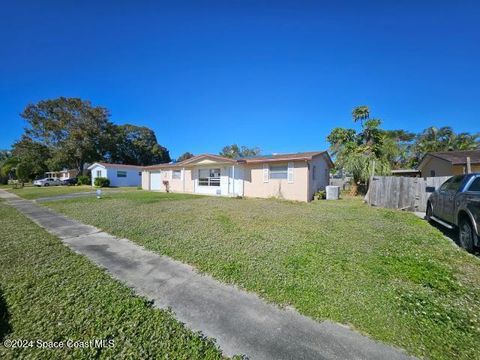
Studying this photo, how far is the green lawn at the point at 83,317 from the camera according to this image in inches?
83.8

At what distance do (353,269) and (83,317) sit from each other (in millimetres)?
4123

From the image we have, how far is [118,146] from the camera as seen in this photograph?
46969mm

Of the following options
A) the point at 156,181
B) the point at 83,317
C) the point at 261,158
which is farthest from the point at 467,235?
the point at 156,181

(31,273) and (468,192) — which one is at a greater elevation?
(468,192)

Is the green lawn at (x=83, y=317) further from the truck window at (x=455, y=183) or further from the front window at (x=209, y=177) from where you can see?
the front window at (x=209, y=177)

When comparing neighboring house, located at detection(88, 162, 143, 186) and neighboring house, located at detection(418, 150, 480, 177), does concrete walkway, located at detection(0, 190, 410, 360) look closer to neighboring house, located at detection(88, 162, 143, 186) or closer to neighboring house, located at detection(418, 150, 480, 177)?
neighboring house, located at detection(418, 150, 480, 177)

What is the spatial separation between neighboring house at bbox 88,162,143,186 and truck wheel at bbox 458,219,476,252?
1257 inches

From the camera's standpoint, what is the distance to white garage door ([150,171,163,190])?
23.5 m

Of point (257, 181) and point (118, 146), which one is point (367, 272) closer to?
point (257, 181)

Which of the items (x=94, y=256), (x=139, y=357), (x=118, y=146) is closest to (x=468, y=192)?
(x=139, y=357)

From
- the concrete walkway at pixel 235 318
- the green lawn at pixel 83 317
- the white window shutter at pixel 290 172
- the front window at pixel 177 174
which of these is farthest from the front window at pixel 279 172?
the green lawn at pixel 83 317

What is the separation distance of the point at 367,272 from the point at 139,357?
365cm

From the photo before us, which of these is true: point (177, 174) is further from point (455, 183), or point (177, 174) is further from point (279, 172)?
point (455, 183)

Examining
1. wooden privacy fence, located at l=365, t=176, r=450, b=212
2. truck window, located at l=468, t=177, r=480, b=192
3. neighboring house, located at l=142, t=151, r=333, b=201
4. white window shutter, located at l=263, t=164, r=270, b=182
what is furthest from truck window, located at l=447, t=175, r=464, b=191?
white window shutter, located at l=263, t=164, r=270, b=182
